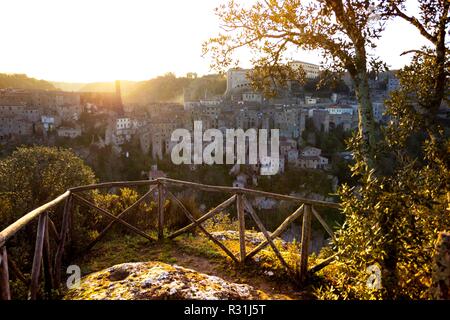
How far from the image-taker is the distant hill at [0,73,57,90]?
329 ft

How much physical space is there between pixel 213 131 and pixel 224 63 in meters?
62.9

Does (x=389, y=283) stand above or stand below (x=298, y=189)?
above

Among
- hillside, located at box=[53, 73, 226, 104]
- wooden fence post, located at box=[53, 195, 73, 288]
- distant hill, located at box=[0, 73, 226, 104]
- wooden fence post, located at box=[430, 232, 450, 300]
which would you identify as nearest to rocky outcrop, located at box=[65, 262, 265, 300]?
wooden fence post, located at box=[53, 195, 73, 288]

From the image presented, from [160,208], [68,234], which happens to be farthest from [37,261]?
[160,208]

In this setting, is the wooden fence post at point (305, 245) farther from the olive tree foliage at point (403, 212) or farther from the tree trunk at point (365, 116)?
the tree trunk at point (365, 116)

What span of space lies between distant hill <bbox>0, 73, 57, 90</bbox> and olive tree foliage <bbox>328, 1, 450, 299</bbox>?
113 meters

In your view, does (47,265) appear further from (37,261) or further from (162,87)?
(162,87)

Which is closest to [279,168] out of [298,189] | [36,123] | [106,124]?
[298,189]

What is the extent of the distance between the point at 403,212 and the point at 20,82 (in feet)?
407

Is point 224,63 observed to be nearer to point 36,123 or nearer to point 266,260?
point 266,260

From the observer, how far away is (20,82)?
348 feet

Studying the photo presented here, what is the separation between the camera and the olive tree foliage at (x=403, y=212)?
3246mm

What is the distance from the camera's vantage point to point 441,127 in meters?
4.20

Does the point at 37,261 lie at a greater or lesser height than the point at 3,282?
lesser
